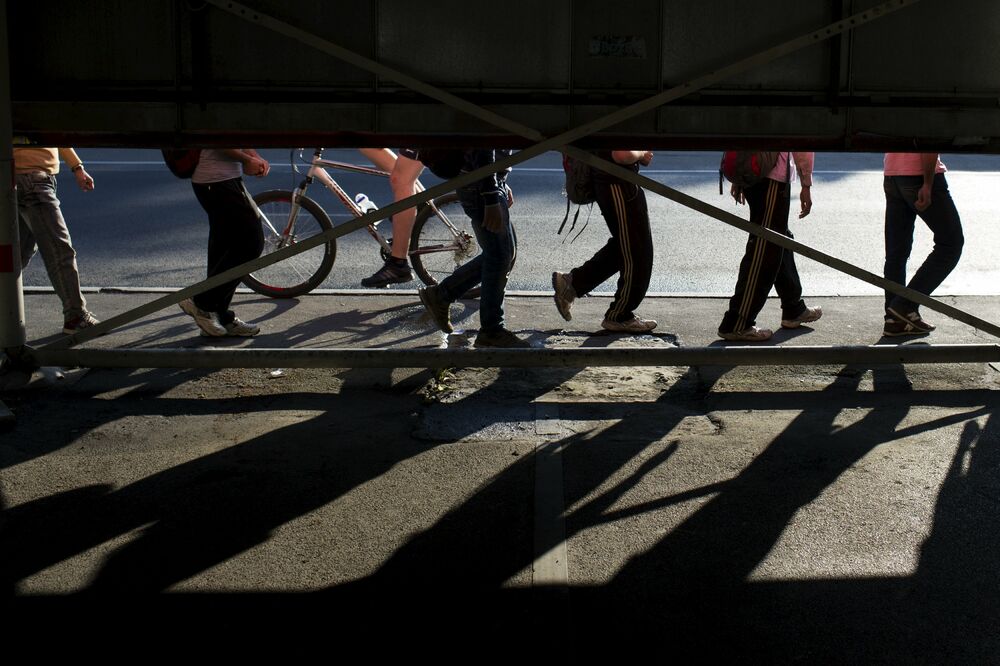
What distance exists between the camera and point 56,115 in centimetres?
566

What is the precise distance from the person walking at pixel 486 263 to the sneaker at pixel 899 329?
2448 millimetres

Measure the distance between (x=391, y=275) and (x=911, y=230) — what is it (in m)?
3.96

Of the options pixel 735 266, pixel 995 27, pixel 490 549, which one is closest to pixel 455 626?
pixel 490 549

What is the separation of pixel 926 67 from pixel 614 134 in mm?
1470

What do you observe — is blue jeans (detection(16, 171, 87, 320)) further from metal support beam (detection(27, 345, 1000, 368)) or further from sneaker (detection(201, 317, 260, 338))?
metal support beam (detection(27, 345, 1000, 368))

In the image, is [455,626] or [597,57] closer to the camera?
[455,626]

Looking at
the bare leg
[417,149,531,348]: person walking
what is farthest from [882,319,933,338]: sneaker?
the bare leg

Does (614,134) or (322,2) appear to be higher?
(322,2)

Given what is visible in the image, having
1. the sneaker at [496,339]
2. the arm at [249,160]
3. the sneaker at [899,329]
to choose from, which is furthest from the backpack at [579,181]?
the sneaker at [899,329]

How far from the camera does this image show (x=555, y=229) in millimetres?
12766

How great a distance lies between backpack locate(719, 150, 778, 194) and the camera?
7.63 metres

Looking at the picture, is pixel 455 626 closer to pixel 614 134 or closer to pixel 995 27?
pixel 614 134

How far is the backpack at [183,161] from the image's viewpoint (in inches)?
300

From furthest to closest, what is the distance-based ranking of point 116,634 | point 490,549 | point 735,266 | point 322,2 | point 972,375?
1. point 735,266
2. point 972,375
3. point 322,2
4. point 490,549
5. point 116,634
